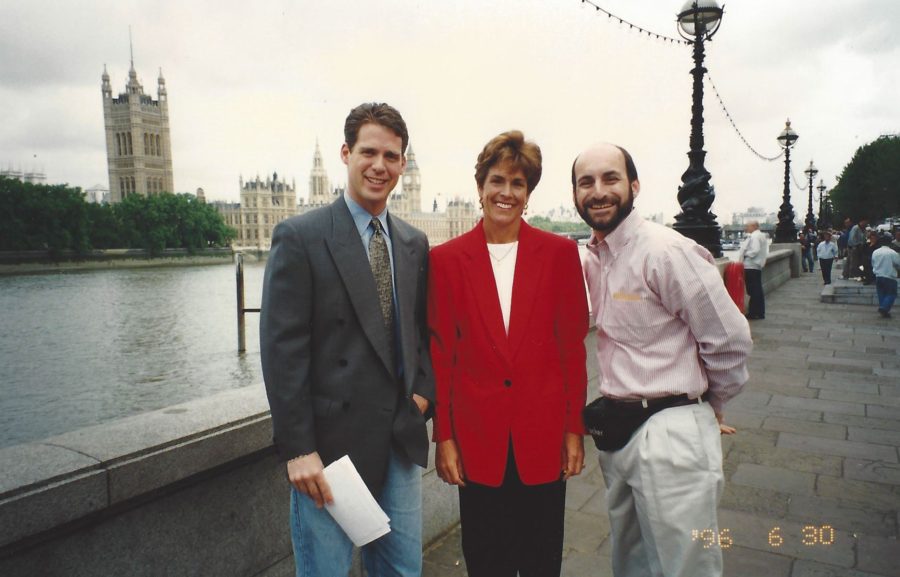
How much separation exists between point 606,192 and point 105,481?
1.86m

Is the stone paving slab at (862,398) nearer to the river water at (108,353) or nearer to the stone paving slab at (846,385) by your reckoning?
the stone paving slab at (846,385)

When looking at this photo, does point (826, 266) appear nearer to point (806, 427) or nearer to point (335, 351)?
point (806, 427)

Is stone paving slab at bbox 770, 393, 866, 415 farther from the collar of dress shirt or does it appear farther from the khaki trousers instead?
the collar of dress shirt

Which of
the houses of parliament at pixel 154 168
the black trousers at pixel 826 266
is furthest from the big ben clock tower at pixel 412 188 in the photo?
the black trousers at pixel 826 266

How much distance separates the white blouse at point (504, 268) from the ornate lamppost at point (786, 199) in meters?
20.4

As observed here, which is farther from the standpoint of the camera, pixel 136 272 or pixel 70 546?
pixel 136 272

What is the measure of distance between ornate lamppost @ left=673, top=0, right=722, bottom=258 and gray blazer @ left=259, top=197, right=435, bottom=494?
292 inches

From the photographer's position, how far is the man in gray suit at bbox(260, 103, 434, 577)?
185 cm

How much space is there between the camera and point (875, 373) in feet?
23.2

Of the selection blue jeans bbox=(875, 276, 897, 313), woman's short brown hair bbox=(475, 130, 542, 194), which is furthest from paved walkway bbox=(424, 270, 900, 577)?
blue jeans bbox=(875, 276, 897, 313)

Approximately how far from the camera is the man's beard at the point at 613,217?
219 cm

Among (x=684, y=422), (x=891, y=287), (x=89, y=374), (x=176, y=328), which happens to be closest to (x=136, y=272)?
(x=176, y=328)

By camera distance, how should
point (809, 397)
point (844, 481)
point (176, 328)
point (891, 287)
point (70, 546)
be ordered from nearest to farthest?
point (70, 546), point (844, 481), point (809, 397), point (891, 287), point (176, 328)

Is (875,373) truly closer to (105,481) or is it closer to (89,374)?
(105,481)
